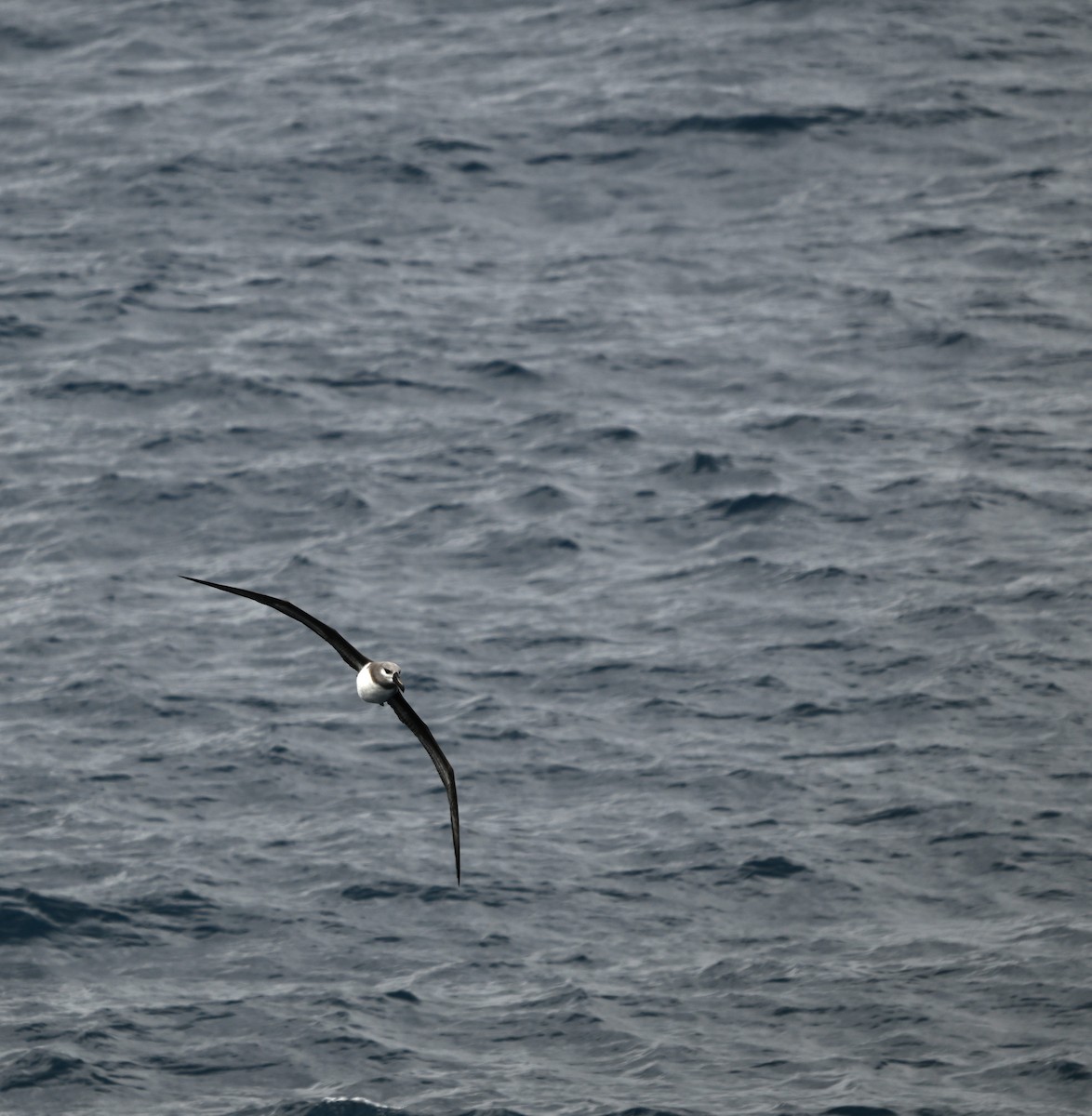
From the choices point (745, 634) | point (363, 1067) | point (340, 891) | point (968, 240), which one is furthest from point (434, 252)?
point (363, 1067)

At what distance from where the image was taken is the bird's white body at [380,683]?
18.2 meters

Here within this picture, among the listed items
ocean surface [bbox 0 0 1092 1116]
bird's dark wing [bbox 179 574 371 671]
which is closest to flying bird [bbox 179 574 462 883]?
bird's dark wing [bbox 179 574 371 671]

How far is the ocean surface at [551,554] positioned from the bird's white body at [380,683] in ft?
43.4

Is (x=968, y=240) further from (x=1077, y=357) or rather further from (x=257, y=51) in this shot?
(x=257, y=51)

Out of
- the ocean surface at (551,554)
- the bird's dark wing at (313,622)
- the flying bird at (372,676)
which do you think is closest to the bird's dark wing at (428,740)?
the flying bird at (372,676)

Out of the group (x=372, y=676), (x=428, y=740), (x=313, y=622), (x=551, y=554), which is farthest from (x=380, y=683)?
(x=551, y=554)

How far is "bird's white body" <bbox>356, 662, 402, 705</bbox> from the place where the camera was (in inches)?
716

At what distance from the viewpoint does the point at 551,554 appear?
42.5 meters

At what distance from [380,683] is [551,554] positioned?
79.9 feet

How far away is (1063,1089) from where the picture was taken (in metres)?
30.4

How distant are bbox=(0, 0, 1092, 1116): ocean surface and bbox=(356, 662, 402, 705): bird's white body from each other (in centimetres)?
1324

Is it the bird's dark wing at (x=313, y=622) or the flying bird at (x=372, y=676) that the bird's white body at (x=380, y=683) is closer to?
the flying bird at (x=372, y=676)

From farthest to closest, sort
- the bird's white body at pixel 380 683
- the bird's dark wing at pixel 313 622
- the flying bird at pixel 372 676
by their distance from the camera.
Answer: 1. the bird's white body at pixel 380 683
2. the flying bird at pixel 372 676
3. the bird's dark wing at pixel 313 622

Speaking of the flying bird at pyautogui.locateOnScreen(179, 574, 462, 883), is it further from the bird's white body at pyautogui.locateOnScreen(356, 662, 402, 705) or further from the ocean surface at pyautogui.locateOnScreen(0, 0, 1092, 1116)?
the ocean surface at pyautogui.locateOnScreen(0, 0, 1092, 1116)
